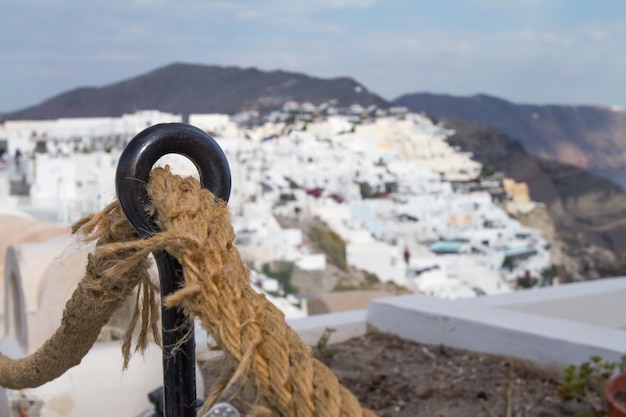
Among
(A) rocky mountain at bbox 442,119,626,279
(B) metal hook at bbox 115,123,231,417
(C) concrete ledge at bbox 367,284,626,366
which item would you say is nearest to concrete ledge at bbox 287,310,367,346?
(C) concrete ledge at bbox 367,284,626,366

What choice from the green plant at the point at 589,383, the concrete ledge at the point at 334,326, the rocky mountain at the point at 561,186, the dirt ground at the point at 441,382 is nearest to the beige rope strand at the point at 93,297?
the dirt ground at the point at 441,382

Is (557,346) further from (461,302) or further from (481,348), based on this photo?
(461,302)

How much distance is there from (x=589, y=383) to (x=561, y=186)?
64.3 metres

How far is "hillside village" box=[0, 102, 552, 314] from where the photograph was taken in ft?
59.8

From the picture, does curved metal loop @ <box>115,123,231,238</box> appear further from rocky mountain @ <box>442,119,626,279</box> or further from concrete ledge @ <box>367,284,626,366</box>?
rocky mountain @ <box>442,119,626,279</box>

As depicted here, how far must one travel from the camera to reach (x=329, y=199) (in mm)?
31141

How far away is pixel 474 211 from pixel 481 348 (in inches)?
1265

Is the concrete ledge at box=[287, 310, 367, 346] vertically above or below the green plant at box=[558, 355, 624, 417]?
below

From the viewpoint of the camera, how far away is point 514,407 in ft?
7.68

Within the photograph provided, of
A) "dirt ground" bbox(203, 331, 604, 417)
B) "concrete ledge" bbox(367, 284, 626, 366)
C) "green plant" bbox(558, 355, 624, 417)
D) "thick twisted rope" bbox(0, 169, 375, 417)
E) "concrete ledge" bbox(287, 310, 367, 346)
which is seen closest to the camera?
"thick twisted rope" bbox(0, 169, 375, 417)

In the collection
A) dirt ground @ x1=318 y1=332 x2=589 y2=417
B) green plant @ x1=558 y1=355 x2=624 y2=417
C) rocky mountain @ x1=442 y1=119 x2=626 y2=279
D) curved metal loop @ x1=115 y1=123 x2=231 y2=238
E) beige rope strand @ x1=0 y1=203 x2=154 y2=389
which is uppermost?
curved metal loop @ x1=115 y1=123 x2=231 y2=238

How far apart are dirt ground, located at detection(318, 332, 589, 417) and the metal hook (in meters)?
1.51

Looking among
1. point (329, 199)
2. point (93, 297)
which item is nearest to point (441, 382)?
point (93, 297)

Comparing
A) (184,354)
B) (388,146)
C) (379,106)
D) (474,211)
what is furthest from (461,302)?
(379,106)
